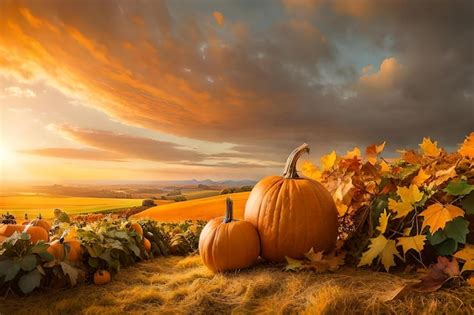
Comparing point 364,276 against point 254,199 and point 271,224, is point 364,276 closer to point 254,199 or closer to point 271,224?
point 271,224

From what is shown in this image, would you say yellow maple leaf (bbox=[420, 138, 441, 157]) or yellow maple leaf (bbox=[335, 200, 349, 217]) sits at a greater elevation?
yellow maple leaf (bbox=[420, 138, 441, 157])

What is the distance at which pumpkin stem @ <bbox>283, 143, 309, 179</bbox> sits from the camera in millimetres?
3877

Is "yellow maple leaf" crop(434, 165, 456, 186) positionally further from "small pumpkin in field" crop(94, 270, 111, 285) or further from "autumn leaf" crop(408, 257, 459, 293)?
"small pumpkin in field" crop(94, 270, 111, 285)

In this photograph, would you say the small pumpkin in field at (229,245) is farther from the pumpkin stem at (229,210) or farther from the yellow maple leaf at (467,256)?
the yellow maple leaf at (467,256)

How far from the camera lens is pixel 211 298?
2.93 m

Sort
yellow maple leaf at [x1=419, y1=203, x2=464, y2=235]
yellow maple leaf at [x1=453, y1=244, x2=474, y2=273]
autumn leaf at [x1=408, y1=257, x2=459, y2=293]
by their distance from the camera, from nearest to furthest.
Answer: autumn leaf at [x1=408, y1=257, x2=459, y2=293]
yellow maple leaf at [x1=453, y1=244, x2=474, y2=273]
yellow maple leaf at [x1=419, y1=203, x2=464, y2=235]

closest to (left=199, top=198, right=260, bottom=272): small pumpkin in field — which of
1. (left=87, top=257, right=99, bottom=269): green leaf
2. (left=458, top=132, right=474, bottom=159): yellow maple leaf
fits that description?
(left=87, top=257, right=99, bottom=269): green leaf

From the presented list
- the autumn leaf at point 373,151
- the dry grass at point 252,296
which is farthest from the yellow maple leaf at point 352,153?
the dry grass at point 252,296

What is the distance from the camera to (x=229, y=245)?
3469mm

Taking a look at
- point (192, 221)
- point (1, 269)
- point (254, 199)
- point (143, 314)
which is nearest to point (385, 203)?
point (254, 199)

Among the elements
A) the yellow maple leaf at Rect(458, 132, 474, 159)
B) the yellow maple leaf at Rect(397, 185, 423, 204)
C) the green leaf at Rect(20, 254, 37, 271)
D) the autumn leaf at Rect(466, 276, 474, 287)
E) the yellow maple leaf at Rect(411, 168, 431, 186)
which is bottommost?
the autumn leaf at Rect(466, 276, 474, 287)

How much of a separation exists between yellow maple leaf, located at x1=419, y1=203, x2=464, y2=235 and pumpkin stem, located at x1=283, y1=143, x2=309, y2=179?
1.21 metres

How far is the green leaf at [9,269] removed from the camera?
3.23 meters

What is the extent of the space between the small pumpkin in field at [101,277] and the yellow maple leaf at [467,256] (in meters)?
2.79
